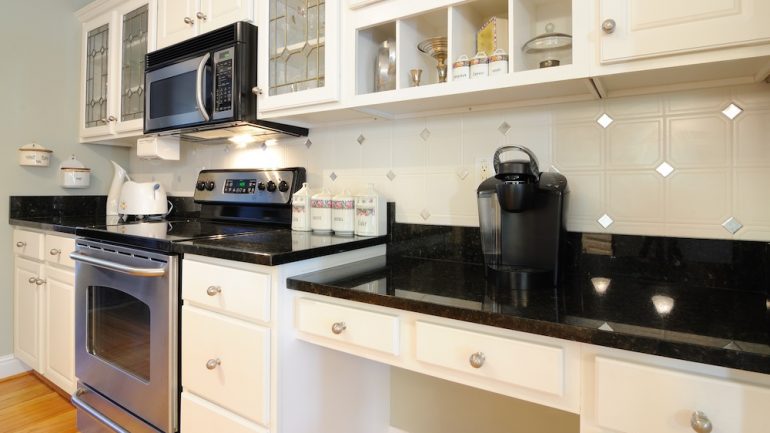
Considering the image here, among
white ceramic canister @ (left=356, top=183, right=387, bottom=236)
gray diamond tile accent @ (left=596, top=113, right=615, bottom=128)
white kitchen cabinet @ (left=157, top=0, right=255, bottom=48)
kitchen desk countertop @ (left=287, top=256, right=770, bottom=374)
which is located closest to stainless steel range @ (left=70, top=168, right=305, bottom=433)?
white ceramic canister @ (left=356, top=183, right=387, bottom=236)

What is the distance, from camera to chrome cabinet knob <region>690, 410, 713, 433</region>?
0.67 metres

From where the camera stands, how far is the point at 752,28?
81cm

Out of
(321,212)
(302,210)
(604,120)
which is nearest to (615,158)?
(604,120)

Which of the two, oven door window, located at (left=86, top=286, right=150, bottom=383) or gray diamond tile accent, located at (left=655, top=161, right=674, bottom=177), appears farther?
oven door window, located at (left=86, top=286, right=150, bottom=383)

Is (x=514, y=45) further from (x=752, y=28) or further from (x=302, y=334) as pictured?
(x=302, y=334)

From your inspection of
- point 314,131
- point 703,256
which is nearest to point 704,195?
point 703,256

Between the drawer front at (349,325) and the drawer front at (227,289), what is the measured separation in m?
0.10

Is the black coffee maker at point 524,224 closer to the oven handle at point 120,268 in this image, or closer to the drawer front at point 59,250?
the oven handle at point 120,268

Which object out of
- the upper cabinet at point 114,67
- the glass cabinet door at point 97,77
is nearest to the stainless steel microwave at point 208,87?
the upper cabinet at point 114,67

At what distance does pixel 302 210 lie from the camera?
1.64 m

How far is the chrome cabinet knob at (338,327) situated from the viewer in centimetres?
104

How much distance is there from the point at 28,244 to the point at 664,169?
279 cm

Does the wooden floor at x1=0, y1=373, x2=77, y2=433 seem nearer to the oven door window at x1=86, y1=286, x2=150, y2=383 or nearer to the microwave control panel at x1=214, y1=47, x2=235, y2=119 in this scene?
the oven door window at x1=86, y1=286, x2=150, y2=383

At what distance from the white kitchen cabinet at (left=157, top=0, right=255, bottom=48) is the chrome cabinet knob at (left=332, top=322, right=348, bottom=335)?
125 cm
